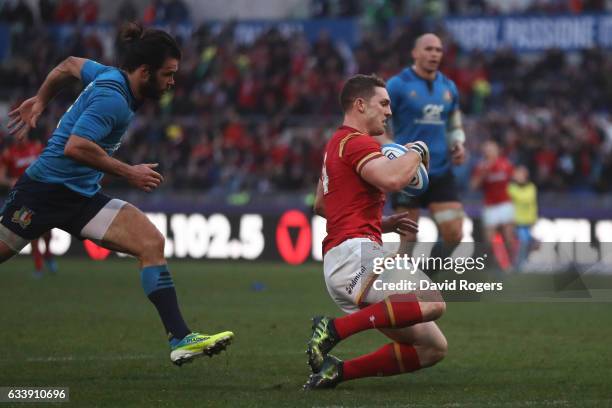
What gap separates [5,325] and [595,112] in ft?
55.4

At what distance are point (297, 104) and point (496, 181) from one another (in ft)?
22.1

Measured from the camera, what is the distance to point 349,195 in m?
7.29

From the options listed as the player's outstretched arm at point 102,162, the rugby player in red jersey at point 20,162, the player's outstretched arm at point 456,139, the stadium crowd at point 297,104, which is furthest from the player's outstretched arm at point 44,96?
the stadium crowd at point 297,104

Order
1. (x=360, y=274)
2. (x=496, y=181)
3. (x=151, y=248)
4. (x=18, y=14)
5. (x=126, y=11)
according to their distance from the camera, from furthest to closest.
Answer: (x=18, y=14), (x=126, y=11), (x=496, y=181), (x=151, y=248), (x=360, y=274)

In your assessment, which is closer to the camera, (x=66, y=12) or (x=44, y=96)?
(x=44, y=96)

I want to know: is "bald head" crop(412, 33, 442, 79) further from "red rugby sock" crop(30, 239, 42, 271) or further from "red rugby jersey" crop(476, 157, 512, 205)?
"red rugby jersey" crop(476, 157, 512, 205)

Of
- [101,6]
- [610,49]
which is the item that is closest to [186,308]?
[610,49]

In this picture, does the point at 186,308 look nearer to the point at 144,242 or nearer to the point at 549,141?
the point at 144,242

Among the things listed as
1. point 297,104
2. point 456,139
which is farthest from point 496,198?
point 456,139

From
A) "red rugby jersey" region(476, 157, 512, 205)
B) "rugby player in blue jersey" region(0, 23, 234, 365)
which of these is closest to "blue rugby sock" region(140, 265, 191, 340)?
"rugby player in blue jersey" region(0, 23, 234, 365)

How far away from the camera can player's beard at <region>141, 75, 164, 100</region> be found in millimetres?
7594

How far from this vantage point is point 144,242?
7.61 m

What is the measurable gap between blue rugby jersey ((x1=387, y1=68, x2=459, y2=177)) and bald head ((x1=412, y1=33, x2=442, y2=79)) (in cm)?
9

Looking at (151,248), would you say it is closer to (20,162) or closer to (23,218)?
(23,218)
